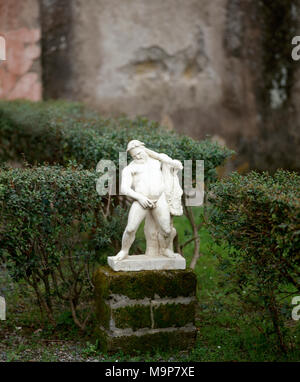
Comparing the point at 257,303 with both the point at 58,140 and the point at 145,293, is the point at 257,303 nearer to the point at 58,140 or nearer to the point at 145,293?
the point at 145,293

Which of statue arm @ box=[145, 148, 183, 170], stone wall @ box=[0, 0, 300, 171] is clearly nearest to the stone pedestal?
statue arm @ box=[145, 148, 183, 170]

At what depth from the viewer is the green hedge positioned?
572 cm

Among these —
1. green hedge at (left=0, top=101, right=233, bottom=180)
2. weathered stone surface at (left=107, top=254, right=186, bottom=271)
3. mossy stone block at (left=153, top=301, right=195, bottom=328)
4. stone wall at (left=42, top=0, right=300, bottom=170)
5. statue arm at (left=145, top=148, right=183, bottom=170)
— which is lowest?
mossy stone block at (left=153, top=301, right=195, bottom=328)

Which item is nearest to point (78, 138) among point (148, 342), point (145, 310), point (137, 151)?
point (137, 151)

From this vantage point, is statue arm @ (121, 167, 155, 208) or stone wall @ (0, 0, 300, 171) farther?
stone wall @ (0, 0, 300, 171)

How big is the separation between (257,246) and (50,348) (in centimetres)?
210

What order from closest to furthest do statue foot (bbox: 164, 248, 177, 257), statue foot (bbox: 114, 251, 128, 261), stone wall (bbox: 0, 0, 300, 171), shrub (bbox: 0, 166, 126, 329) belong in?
shrub (bbox: 0, 166, 126, 329) < statue foot (bbox: 114, 251, 128, 261) < statue foot (bbox: 164, 248, 177, 257) < stone wall (bbox: 0, 0, 300, 171)

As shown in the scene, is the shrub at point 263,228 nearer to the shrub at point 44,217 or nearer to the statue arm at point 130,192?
the statue arm at point 130,192

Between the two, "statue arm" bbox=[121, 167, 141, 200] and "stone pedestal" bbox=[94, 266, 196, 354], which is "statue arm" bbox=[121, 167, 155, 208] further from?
"stone pedestal" bbox=[94, 266, 196, 354]

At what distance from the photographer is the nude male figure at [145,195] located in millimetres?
4668

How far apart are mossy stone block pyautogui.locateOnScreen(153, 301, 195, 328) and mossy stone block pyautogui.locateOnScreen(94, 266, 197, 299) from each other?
0.31ft

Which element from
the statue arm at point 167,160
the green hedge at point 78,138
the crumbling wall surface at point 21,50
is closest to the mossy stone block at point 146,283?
the statue arm at point 167,160

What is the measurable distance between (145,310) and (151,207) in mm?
883

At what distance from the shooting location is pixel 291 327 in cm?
520
